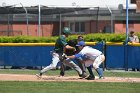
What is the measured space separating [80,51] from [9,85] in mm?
2881

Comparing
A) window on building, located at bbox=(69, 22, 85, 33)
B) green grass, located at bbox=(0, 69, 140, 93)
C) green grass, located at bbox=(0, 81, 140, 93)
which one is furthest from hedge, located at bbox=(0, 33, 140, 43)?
window on building, located at bbox=(69, 22, 85, 33)

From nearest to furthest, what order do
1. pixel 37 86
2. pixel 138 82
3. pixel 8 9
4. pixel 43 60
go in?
pixel 37 86
pixel 138 82
pixel 43 60
pixel 8 9

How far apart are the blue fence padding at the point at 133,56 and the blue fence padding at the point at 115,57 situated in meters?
0.31

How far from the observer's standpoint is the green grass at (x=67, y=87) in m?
13.8

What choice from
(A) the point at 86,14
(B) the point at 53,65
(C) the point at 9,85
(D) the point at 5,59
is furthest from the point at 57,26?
(C) the point at 9,85

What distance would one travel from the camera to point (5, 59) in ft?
80.2

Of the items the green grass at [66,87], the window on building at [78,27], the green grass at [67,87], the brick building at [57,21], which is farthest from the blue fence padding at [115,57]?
the window on building at [78,27]

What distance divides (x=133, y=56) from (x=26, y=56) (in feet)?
15.9

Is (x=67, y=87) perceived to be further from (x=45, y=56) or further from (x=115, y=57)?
(x=45, y=56)

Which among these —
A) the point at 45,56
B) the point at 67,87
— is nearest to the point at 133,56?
the point at 45,56

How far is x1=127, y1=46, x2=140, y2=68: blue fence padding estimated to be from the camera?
2311cm

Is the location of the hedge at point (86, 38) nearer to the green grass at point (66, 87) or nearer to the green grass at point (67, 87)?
the green grass at point (66, 87)

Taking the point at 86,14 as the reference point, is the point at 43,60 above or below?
below

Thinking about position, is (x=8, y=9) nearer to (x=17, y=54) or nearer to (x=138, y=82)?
(x=17, y=54)
